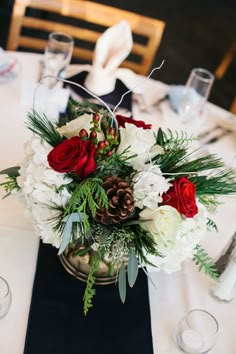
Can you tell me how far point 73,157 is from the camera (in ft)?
2.68

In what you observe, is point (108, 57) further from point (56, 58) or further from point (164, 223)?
point (164, 223)

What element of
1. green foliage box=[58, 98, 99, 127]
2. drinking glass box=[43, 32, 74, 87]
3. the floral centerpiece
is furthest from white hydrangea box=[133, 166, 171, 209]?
drinking glass box=[43, 32, 74, 87]

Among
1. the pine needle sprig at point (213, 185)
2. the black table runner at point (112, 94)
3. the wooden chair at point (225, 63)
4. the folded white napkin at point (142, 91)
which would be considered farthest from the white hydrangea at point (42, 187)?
the wooden chair at point (225, 63)

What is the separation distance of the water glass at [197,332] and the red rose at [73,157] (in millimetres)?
393

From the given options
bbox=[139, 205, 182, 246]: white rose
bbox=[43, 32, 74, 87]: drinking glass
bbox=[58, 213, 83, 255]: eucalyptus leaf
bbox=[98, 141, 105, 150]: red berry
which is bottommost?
bbox=[43, 32, 74, 87]: drinking glass

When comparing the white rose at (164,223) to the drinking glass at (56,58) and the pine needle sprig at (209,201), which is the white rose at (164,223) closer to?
the pine needle sprig at (209,201)

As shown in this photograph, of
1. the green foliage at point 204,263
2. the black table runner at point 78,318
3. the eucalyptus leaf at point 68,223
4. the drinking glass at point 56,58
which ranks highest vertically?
the eucalyptus leaf at point 68,223

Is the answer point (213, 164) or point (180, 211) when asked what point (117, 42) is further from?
point (180, 211)

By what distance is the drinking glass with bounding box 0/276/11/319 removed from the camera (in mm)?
934

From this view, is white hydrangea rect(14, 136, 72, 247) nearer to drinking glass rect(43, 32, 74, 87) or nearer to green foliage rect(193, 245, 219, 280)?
green foliage rect(193, 245, 219, 280)

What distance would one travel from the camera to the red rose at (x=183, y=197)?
33.9 inches

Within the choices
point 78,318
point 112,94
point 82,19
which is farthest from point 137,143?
point 82,19

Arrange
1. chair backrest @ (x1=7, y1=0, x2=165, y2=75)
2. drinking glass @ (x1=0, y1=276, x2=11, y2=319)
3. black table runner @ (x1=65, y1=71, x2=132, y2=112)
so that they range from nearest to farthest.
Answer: drinking glass @ (x1=0, y1=276, x2=11, y2=319) < black table runner @ (x1=65, y1=71, x2=132, y2=112) < chair backrest @ (x1=7, y1=0, x2=165, y2=75)

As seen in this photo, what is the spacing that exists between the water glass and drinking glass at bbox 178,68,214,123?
2.69 feet
